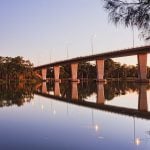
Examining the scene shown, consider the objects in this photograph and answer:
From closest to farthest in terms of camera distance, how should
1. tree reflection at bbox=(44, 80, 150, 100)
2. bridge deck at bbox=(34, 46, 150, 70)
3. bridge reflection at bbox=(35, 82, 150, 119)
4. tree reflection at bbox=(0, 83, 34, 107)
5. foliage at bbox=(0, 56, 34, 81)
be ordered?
bridge reflection at bbox=(35, 82, 150, 119), tree reflection at bbox=(0, 83, 34, 107), tree reflection at bbox=(44, 80, 150, 100), bridge deck at bbox=(34, 46, 150, 70), foliage at bbox=(0, 56, 34, 81)

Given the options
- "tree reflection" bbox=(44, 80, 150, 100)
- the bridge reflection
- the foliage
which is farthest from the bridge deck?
the foliage

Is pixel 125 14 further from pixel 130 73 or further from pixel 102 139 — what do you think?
pixel 130 73

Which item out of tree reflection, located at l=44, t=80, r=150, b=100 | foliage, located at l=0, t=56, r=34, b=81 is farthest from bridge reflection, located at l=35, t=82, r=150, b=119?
foliage, located at l=0, t=56, r=34, b=81

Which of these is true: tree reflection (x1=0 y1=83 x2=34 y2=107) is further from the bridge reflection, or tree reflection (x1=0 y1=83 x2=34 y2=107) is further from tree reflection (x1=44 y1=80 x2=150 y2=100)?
tree reflection (x1=44 y1=80 x2=150 y2=100)

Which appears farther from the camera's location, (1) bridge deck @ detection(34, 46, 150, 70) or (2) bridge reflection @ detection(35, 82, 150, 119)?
(1) bridge deck @ detection(34, 46, 150, 70)

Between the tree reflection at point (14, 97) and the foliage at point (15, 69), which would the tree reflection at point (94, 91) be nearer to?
the tree reflection at point (14, 97)

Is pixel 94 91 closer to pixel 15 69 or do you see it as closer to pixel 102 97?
pixel 102 97

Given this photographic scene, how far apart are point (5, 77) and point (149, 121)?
11651 cm

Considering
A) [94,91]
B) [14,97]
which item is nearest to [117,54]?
[94,91]

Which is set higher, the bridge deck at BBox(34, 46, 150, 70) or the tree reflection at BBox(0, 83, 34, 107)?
the bridge deck at BBox(34, 46, 150, 70)

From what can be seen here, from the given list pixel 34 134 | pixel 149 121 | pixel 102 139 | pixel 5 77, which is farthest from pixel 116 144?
pixel 5 77

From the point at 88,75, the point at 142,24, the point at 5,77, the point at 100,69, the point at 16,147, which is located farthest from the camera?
the point at 88,75

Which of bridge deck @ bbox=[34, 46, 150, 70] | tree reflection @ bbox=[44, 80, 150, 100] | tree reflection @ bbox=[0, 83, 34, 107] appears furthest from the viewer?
bridge deck @ bbox=[34, 46, 150, 70]

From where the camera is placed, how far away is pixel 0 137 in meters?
15.6
